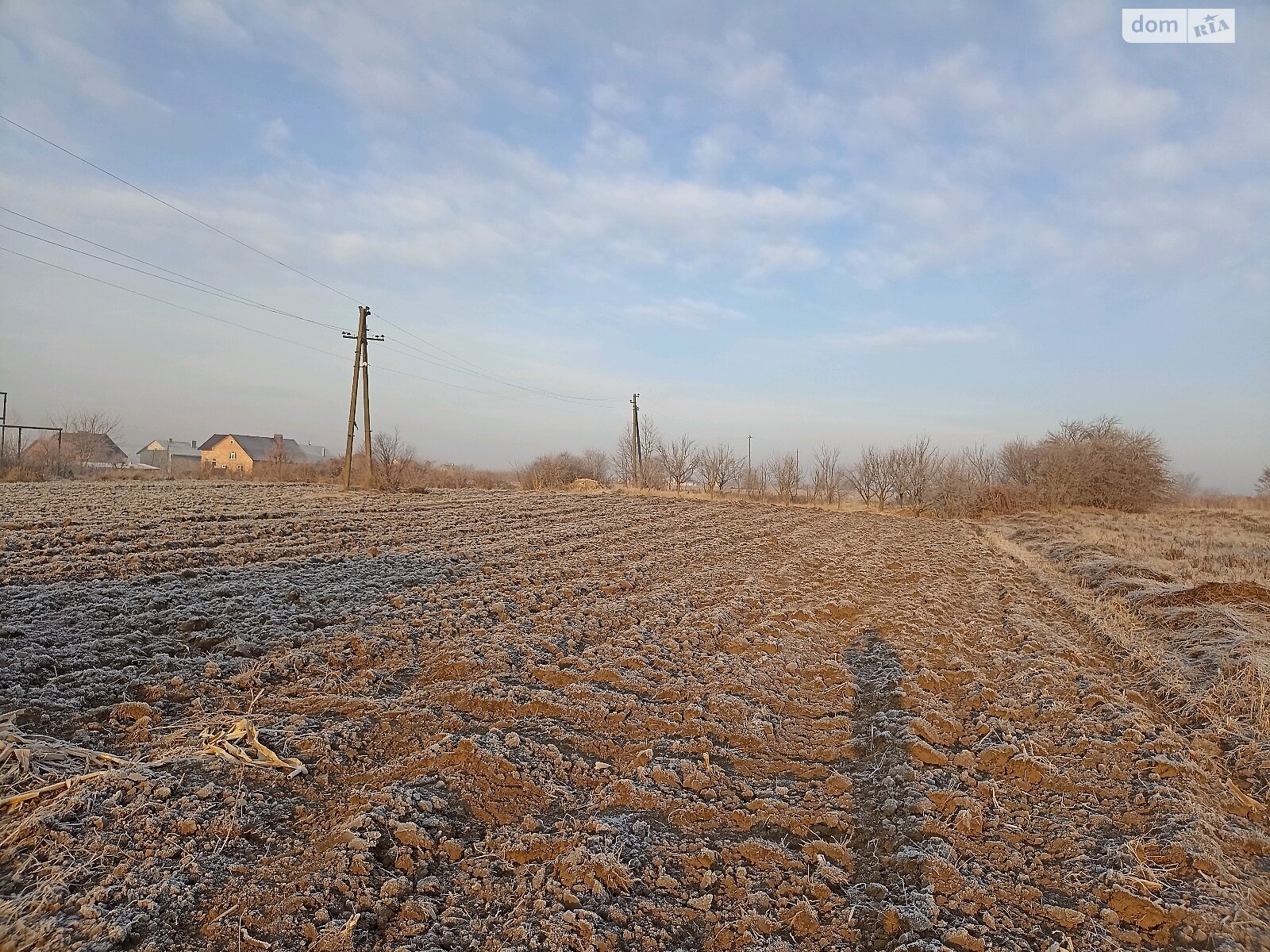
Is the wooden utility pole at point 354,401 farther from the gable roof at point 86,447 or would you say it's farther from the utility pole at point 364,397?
the gable roof at point 86,447

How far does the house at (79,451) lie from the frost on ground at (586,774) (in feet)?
103

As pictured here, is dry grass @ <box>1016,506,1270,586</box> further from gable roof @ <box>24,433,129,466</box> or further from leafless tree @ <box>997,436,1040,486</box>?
gable roof @ <box>24,433,129,466</box>

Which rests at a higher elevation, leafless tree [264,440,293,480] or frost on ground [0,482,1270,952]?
leafless tree [264,440,293,480]

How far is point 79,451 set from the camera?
4188 cm

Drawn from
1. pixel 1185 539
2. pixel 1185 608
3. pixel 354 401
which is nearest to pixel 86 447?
pixel 354 401

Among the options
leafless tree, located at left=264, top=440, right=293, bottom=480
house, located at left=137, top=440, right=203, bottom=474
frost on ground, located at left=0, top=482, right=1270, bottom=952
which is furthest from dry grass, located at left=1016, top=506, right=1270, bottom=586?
house, located at left=137, top=440, right=203, bottom=474

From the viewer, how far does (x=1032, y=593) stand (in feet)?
41.2

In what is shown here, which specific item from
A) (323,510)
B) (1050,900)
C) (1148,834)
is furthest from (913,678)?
(323,510)

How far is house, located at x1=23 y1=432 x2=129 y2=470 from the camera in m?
33.2

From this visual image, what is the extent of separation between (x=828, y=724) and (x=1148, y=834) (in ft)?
7.17

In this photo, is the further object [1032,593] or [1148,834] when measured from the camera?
[1032,593]

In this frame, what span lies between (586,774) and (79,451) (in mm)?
51656

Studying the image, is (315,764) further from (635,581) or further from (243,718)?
(635,581)

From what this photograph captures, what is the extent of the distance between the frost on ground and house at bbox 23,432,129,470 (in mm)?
31455
